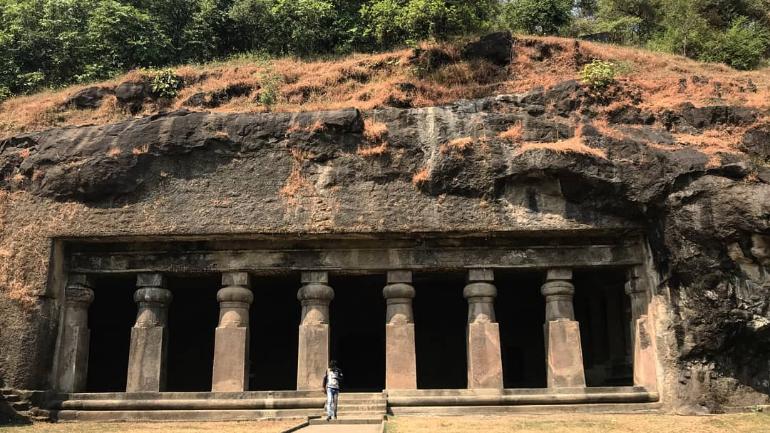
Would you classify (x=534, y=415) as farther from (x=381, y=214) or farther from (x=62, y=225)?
(x=62, y=225)

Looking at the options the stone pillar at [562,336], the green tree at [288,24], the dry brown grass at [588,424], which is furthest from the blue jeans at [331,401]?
the green tree at [288,24]

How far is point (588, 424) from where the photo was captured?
10.1m

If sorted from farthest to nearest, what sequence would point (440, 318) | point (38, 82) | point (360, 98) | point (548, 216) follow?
point (38, 82) → point (440, 318) → point (360, 98) → point (548, 216)

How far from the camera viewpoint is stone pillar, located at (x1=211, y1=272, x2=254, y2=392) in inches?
480

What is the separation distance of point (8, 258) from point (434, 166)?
8.03 metres

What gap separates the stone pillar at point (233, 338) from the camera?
12.2 meters

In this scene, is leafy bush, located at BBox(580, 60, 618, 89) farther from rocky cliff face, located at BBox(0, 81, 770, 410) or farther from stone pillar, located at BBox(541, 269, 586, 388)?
stone pillar, located at BBox(541, 269, 586, 388)

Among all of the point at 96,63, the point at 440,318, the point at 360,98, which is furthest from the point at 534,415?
the point at 96,63

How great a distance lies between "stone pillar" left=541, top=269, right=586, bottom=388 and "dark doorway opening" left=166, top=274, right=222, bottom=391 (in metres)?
8.77

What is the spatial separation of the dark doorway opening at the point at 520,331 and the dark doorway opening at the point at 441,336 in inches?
41.7

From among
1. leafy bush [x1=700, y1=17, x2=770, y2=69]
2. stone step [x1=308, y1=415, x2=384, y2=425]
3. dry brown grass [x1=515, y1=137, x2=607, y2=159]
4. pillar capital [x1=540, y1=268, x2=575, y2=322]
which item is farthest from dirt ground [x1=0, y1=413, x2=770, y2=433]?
leafy bush [x1=700, y1=17, x2=770, y2=69]

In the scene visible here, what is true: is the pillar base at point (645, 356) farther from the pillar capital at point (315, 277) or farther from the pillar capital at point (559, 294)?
the pillar capital at point (315, 277)

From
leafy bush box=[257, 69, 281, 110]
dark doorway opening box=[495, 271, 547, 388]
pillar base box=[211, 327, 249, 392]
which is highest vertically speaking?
leafy bush box=[257, 69, 281, 110]

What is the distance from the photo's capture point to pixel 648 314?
12.3m
